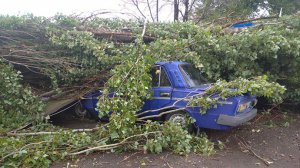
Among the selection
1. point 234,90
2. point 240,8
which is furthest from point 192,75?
point 240,8

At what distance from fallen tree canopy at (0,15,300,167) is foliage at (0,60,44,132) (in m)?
0.02

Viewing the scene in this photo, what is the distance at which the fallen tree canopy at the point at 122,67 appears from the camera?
5.14 m

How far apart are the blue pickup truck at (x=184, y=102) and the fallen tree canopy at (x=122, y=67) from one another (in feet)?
0.79

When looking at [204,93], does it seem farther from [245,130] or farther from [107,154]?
[107,154]

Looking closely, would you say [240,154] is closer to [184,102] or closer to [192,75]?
[184,102]

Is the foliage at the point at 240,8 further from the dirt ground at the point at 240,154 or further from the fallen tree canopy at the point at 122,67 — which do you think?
the dirt ground at the point at 240,154

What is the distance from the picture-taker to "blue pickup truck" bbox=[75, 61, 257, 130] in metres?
5.50

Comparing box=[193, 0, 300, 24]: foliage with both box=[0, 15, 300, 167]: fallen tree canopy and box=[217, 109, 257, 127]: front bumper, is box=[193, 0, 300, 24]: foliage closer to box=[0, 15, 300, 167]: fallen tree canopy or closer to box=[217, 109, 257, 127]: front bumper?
box=[0, 15, 300, 167]: fallen tree canopy

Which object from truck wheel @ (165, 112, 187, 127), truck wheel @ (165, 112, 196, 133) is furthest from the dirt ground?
truck wheel @ (165, 112, 187, 127)

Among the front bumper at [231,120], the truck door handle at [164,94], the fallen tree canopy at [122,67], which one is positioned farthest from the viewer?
the truck door handle at [164,94]

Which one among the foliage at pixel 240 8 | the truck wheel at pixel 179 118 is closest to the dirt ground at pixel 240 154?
the truck wheel at pixel 179 118

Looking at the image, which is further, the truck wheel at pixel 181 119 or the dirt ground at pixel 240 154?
the truck wheel at pixel 181 119

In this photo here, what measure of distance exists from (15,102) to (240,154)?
4.85 meters

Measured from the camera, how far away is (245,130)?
6496 mm
